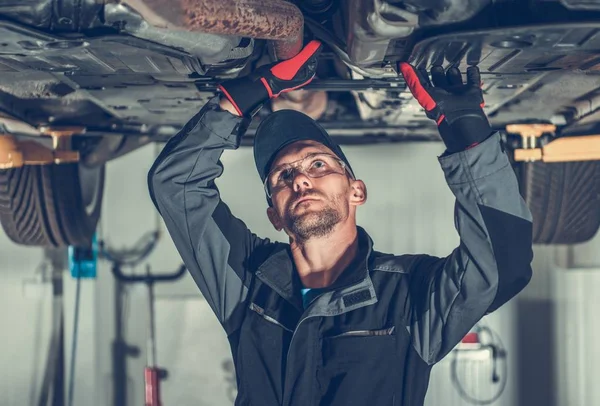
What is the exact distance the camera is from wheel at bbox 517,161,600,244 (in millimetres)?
2896

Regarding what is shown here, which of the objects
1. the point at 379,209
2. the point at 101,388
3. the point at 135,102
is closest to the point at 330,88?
the point at 135,102

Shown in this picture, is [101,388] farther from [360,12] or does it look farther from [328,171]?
[360,12]

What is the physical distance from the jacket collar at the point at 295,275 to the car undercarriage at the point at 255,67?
453 mm

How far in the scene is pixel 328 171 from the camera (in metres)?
2.24

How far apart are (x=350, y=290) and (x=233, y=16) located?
0.77 metres

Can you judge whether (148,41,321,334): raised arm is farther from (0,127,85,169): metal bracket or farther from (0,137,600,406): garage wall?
(0,137,600,406): garage wall

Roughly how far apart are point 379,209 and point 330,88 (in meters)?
1.44

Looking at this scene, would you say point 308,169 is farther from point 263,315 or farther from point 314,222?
point 263,315

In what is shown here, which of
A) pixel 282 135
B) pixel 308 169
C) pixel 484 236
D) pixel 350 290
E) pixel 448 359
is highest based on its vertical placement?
pixel 282 135

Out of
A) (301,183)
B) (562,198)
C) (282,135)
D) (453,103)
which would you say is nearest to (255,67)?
(282,135)

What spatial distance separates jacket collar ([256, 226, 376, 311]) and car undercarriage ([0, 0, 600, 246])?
45cm

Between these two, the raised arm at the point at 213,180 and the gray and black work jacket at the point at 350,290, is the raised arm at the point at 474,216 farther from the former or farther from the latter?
the raised arm at the point at 213,180

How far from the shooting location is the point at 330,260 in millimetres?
2264

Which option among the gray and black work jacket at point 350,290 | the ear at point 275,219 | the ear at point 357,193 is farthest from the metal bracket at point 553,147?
the ear at point 275,219
